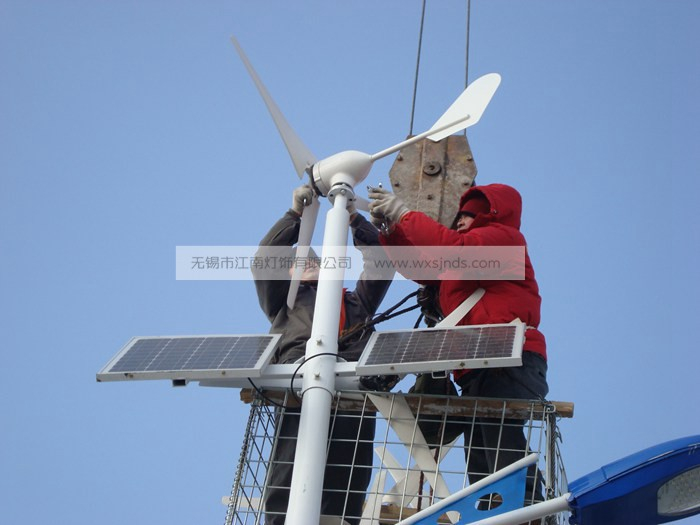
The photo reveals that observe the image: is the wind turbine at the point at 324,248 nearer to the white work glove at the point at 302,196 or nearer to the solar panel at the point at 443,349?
the white work glove at the point at 302,196

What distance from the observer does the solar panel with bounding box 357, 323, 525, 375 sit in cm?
864

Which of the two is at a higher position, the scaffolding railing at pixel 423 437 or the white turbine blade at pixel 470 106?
the white turbine blade at pixel 470 106

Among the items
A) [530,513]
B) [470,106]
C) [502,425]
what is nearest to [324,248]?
[502,425]

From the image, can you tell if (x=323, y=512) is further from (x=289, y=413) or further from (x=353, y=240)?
(x=353, y=240)

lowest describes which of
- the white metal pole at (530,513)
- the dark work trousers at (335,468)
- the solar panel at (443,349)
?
the white metal pole at (530,513)

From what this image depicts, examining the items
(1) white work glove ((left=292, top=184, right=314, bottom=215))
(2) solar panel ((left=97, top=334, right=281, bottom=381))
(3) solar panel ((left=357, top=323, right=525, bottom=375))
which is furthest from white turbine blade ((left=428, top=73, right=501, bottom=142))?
(2) solar panel ((left=97, top=334, right=281, bottom=381))

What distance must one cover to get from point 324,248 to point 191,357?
4.84ft

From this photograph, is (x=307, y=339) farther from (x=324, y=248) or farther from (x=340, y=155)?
(x=340, y=155)

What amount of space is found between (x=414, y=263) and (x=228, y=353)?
2127 mm

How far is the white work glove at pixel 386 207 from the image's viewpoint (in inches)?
407

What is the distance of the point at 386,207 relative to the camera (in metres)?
10.3

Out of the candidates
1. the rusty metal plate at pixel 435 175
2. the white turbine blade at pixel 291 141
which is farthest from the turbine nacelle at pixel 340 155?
the rusty metal plate at pixel 435 175

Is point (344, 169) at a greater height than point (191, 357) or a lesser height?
greater

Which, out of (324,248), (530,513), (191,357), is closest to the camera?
(530,513)
